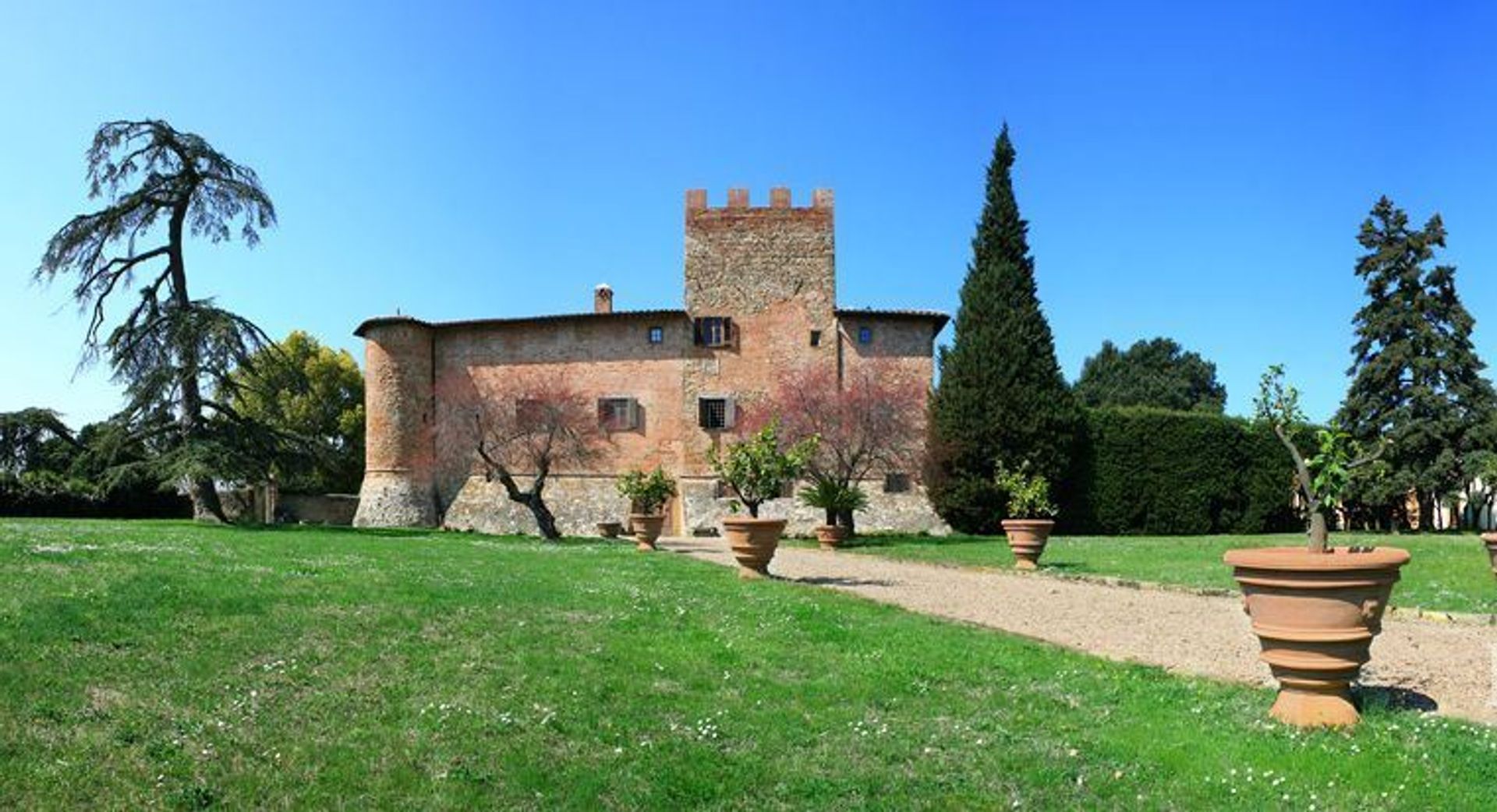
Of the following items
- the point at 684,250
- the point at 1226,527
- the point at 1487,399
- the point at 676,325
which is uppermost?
the point at 684,250

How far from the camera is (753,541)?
14.8m

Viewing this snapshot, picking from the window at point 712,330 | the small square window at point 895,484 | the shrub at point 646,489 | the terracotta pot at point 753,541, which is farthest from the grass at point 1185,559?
the window at point 712,330

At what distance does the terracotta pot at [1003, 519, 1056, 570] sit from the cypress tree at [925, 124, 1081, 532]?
1361 centimetres

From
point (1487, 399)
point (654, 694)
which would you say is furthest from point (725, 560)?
point (1487, 399)

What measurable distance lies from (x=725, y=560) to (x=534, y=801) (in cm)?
1633

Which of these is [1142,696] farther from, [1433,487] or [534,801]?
[1433,487]

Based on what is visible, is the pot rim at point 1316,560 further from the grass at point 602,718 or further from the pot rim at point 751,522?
the pot rim at point 751,522

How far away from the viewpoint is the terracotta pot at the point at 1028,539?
17797 mm

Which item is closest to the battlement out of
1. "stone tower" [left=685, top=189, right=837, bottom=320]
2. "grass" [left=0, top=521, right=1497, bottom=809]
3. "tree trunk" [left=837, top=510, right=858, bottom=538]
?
"stone tower" [left=685, top=189, right=837, bottom=320]

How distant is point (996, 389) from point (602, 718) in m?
27.6

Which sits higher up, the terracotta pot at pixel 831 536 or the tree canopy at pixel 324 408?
the tree canopy at pixel 324 408

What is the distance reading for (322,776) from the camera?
481cm

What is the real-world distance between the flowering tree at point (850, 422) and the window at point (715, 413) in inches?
78.9

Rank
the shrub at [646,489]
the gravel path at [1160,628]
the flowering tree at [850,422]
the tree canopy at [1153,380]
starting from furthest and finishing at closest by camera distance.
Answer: the tree canopy at [1153,380], the flowering tree at [850,422], the shrub at [646,489], the gravel path at [1160,628]
